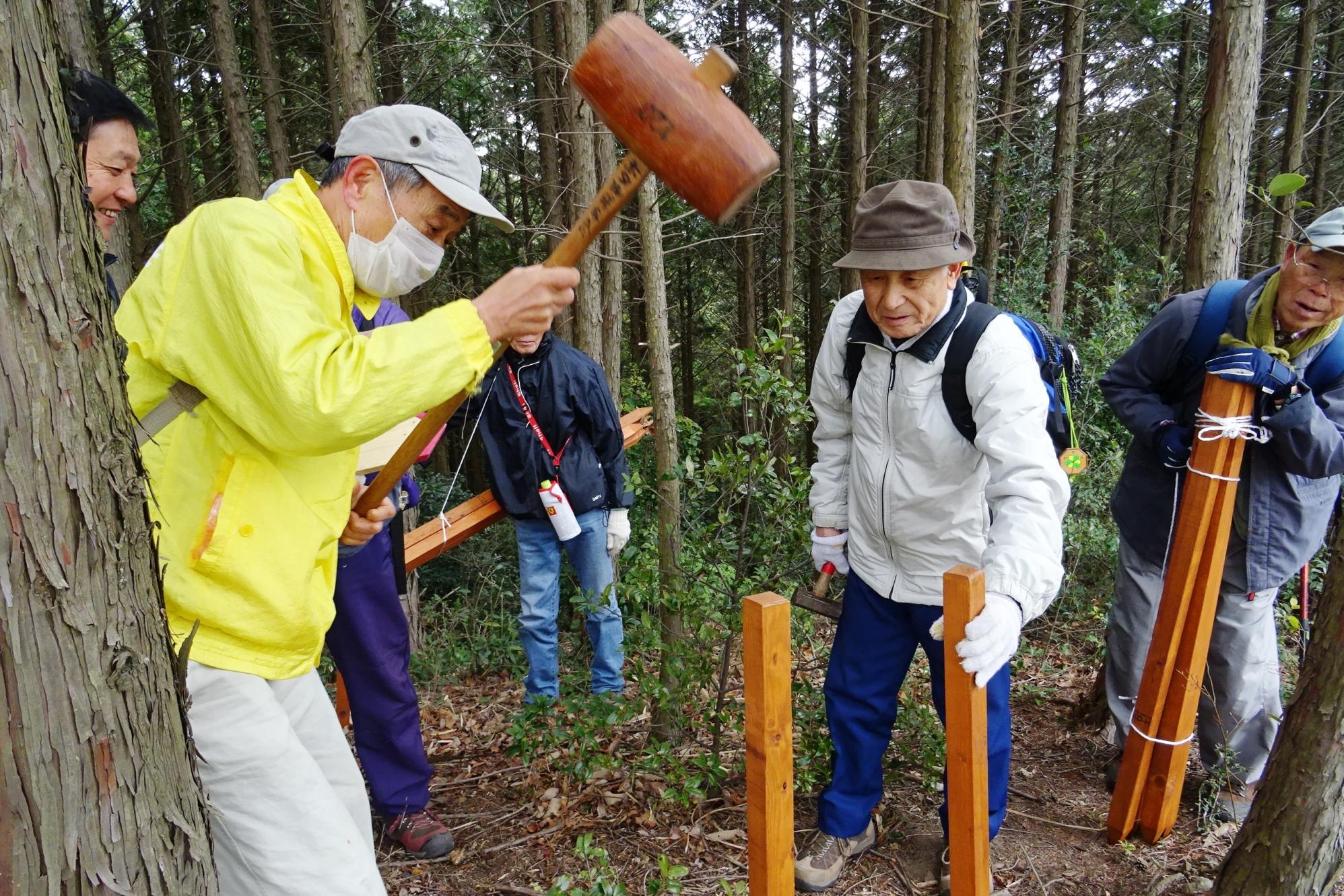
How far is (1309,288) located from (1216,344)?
36 cm

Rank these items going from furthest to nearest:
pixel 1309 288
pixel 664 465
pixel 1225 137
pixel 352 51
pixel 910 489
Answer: pixel 352 51
pixel 664 465
pixel 1225 137
pixel 1309 288
pixel 910 489

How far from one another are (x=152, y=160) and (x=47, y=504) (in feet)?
33.5

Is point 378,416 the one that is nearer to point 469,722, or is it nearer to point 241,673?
point 241,673

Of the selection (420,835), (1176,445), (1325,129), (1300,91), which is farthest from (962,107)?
(1325,129)

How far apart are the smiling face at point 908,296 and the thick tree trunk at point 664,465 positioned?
4.31 ft

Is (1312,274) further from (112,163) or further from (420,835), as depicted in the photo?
(112,163)

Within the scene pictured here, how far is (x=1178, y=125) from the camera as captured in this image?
559 inches

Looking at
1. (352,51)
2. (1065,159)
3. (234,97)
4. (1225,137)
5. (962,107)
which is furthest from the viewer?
(1065,159)

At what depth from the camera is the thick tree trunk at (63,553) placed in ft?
3.98

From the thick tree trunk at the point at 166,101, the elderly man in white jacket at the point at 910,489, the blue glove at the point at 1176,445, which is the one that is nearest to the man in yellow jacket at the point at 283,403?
the elderly man in white jacket at the point at 910,489

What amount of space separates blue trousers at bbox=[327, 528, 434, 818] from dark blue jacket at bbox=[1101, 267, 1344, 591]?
3095 millimetres

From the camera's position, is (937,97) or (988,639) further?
(937,97)

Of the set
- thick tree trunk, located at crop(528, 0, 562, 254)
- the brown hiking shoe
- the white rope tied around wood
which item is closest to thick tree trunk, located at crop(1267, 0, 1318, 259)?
thick tree trunk, located at crop(528, 0, 562, 254)

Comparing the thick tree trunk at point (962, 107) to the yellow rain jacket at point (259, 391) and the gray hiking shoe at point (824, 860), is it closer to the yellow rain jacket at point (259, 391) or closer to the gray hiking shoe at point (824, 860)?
the gray hiking shoe at point (824, 860)
